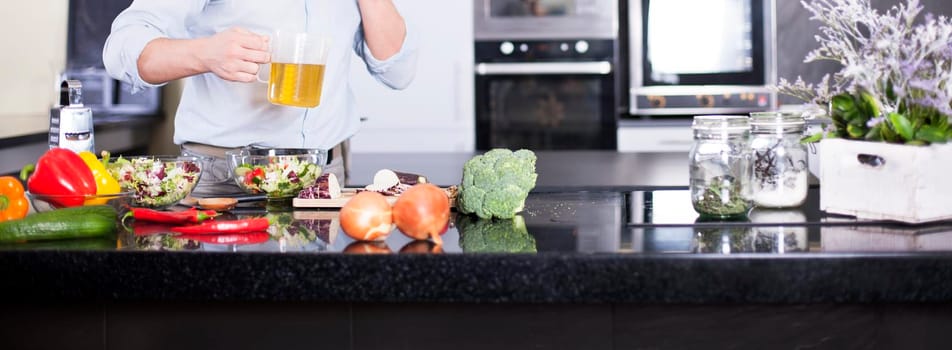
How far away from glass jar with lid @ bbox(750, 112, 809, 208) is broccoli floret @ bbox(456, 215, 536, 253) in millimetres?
377

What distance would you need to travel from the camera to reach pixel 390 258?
1261 millimetres

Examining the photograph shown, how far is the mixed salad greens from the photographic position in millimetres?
1781

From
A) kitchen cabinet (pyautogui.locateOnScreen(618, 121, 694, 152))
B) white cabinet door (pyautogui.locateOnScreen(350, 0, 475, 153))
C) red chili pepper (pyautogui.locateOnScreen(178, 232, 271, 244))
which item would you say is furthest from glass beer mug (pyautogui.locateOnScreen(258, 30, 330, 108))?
kitchen cabinet (pyautogui.locateOnScreen(618, 121, 694, 152))

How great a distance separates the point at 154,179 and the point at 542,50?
255 centimetres

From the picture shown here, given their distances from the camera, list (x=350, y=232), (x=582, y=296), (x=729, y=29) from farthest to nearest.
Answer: (x=729, y=29), (x=350, y=232), (x=582, y=296)

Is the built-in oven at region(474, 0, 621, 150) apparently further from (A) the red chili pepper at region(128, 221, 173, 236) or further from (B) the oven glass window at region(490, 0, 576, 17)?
(A) the red chili pepper at region(128, 221, 173, 236)

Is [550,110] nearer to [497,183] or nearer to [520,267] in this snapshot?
[497,183]

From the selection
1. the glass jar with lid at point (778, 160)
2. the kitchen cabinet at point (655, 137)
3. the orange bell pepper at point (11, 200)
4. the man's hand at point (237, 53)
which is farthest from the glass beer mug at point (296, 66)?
the kitchen cabinet at point (655, 137)

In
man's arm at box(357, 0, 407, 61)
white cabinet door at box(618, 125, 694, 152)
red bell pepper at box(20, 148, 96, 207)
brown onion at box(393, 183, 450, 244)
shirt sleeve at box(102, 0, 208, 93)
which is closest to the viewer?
brown onion at box(393, 183, 450, 244)

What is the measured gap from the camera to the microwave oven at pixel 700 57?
13.1ft

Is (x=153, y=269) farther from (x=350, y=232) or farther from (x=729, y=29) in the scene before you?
(x=729, y=29)

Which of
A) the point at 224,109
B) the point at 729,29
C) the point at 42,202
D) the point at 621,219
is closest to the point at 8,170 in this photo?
the point at 224,109

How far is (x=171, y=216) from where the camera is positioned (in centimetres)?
155

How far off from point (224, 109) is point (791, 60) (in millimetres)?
2549
